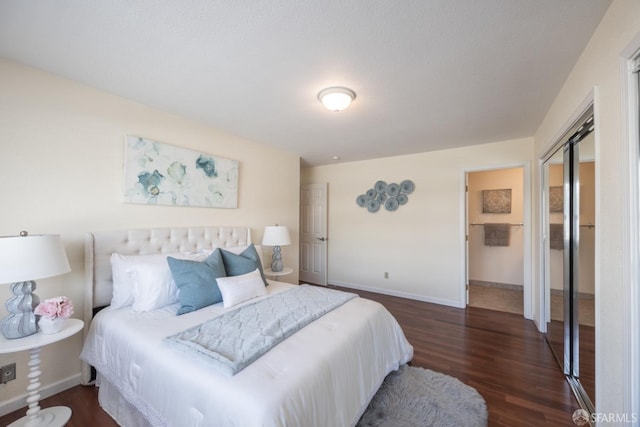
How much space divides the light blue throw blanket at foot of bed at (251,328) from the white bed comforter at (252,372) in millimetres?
44

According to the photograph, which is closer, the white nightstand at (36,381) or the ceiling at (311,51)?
the ceiling at (311,51)

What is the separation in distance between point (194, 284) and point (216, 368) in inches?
37.7

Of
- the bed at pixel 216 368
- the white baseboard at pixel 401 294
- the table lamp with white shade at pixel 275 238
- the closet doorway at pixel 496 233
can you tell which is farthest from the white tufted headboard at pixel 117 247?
the closet doorway at pixel 496 233

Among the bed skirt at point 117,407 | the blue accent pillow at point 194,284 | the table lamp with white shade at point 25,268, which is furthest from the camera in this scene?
the blue accent pillow at point 194,284

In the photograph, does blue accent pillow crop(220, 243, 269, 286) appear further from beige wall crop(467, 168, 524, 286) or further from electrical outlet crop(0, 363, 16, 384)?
beige wall crop(467, 168, 524, 286)

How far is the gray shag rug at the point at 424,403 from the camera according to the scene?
1.62m

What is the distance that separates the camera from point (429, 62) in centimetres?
175

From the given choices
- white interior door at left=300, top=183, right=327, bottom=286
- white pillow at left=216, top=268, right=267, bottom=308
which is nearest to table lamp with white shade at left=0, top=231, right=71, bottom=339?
white pillow at left=216, top=268, right=267, bottom=308

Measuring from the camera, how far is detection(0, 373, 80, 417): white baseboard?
1.72m

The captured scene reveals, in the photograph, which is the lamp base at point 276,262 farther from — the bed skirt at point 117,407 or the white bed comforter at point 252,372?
the bed skirt at point 117,407

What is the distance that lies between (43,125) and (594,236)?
3.79 meters

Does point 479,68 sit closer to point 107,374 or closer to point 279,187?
point 279,187

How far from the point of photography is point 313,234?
522 centimetres

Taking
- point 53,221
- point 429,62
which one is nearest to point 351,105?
point 429,62
